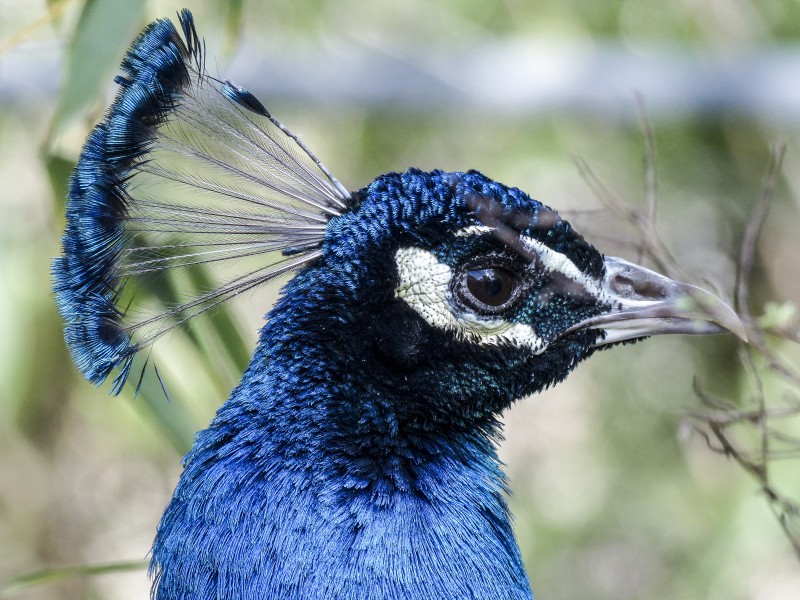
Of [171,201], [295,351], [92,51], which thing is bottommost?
[295,351]

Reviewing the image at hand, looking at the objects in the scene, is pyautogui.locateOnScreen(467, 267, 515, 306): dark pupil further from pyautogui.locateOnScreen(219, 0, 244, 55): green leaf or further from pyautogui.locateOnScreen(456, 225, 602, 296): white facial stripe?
pyautogui.locateOnScreen(219, 0, 244, 55): green leaf

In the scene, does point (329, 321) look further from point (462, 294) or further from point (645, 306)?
point (645, 306)

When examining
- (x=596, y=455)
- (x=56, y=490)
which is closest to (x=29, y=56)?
(x=56, y=490)

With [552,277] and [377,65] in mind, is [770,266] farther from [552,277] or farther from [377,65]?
[552,277]

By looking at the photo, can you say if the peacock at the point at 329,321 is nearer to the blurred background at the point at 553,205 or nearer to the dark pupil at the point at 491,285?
the dark pupil at the point at 491,285

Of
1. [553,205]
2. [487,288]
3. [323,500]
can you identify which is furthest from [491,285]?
[553,205]

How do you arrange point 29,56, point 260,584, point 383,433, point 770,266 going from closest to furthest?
1. point 260,584
2. point 383,433
3. point 29,56
4. point 770,266
